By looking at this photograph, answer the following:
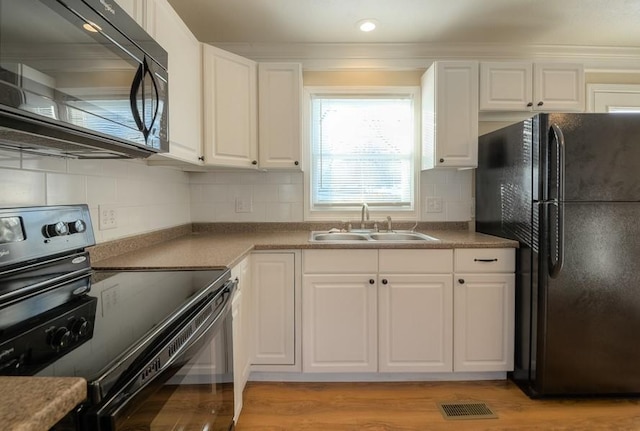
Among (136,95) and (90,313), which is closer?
(90,313)

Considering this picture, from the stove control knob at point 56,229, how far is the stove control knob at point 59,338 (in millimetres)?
451

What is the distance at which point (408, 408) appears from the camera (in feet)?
6.48

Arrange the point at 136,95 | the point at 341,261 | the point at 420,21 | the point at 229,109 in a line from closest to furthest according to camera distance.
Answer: the point at 136,95 → the point at 341,261 → the point at 229,109 → the point at 420,21

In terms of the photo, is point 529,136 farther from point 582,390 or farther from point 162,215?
point 162,215

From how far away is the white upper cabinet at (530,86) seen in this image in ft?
8.05

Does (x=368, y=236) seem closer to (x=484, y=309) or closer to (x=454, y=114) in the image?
(x=484, y=309)

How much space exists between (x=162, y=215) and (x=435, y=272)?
1.73 meters

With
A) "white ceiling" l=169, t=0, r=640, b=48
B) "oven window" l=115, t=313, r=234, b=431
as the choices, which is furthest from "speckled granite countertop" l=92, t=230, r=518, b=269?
"white ceiling" l=169, t=0, r=640, b=48

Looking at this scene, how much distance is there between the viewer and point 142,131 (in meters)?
1.21

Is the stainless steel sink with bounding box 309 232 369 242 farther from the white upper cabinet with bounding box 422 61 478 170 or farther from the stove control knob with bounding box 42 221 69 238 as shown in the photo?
the stove control knob with bounding box 42 221 69 238

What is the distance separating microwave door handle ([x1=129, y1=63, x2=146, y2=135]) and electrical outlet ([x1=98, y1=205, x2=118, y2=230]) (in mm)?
646

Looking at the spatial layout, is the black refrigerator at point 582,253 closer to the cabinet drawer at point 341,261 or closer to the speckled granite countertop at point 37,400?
the cabinet drawer at point 341,261

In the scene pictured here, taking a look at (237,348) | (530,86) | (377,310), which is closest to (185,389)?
(237,348)

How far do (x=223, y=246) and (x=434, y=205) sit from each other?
1666 mm
